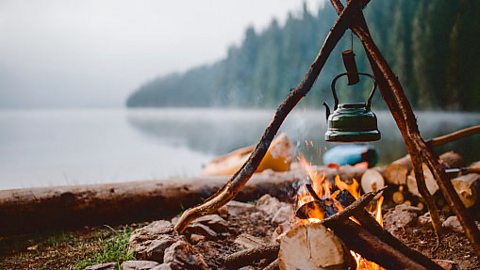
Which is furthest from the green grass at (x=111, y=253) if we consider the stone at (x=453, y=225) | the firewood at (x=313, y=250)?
the stone at (x=453, y=225)

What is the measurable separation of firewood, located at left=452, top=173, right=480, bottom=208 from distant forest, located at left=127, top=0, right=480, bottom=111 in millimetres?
3567

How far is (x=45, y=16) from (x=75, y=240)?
6.34 metres

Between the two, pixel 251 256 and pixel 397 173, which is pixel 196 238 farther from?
pixel 397 173

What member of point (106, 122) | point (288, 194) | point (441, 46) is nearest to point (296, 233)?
point (288, 194)

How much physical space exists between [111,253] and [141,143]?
11.4m

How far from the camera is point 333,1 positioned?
2.51 metres

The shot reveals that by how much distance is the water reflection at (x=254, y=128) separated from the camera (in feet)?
23.8

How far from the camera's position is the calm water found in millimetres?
7449

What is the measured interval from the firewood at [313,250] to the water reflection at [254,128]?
103 inches

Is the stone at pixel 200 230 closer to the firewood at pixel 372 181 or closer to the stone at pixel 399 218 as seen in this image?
the stone at pixel 399 218

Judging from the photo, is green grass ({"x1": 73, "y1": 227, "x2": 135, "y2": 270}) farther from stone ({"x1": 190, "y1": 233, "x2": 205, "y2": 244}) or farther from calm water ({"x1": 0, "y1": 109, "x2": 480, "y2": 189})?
calm water ({"x1": 0, "y1": 109, "x2": 480, "y2": 189})

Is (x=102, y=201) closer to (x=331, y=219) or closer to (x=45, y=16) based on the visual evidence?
(x=331, y=219)

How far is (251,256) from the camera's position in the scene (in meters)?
2.51

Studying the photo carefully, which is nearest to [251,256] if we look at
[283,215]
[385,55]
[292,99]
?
[292,99]
